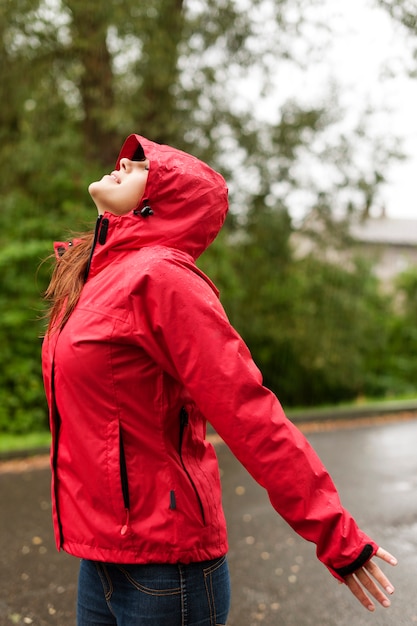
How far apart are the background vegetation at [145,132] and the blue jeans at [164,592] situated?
8.11 metres

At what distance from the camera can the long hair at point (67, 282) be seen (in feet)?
6.76

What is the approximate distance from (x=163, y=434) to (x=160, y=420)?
38 mm

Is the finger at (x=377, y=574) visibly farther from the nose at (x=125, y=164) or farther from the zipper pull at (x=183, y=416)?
the nose at (x=125, y=164)

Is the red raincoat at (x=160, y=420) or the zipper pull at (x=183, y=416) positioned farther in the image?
the zipper pull at (x=183, y=416)

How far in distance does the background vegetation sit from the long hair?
302 inches

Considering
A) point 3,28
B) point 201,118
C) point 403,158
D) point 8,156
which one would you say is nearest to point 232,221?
point 201,118

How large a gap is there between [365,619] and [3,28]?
971 cm

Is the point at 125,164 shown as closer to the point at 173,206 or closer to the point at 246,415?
the point at 173,206

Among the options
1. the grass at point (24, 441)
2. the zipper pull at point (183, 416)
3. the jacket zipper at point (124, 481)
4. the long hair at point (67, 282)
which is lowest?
the grass at point (24, 441)

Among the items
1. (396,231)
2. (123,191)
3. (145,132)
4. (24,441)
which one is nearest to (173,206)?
(123,191)

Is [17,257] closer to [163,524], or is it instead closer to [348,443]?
[348,443]

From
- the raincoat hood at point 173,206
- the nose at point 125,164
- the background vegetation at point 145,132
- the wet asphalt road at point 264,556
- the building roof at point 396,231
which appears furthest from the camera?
the building roof at point 396,231

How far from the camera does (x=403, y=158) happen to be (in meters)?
13.0

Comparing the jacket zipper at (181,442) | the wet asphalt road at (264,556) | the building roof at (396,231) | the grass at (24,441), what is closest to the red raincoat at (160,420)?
the jacket zipper at (181,442)
